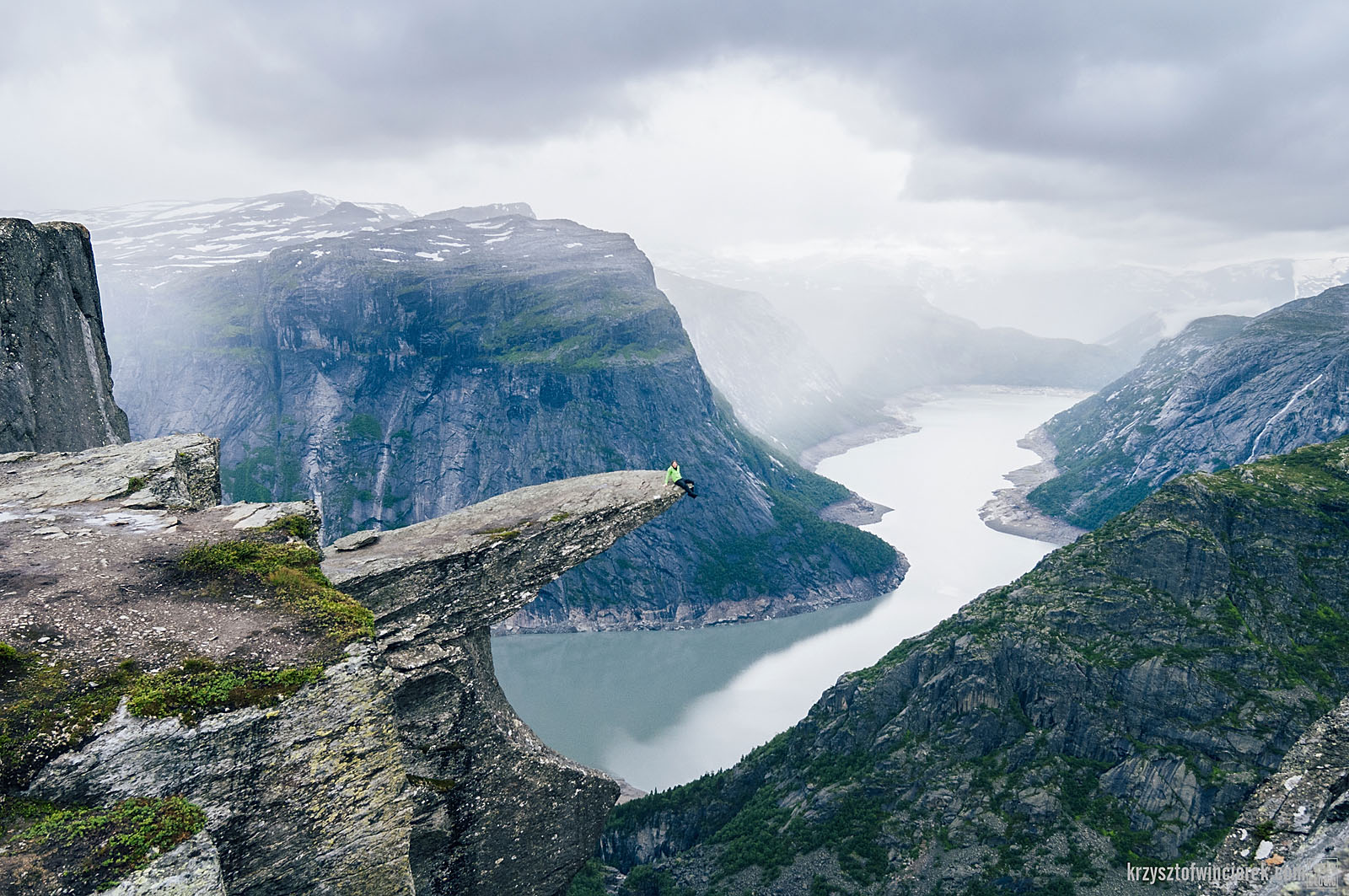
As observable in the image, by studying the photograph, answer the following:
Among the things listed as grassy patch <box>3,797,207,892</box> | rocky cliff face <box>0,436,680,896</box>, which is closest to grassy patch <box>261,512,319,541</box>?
rocky cliff face <box>0,436,680,896</box>

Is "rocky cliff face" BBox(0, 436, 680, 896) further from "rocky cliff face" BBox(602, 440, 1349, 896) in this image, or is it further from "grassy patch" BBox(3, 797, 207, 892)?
"rocky cliff face" BBox(602, 440, 1349, 896)

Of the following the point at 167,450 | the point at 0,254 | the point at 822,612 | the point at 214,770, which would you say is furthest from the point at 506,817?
the point at 822,612

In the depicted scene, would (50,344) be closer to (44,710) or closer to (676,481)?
(44,710)

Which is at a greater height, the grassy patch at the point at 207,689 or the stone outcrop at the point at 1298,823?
the grassy patch at the point at 207,689

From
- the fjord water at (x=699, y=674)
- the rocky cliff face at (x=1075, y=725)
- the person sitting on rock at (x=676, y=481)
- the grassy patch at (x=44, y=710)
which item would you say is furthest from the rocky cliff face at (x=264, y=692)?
the fjord water at (x=699, y=674)

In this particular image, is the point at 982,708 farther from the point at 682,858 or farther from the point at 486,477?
the point at 486,477

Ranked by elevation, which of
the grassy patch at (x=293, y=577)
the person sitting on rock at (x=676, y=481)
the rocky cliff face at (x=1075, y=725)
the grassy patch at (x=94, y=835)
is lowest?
the rocky cliff face at (x=1075, y=725)

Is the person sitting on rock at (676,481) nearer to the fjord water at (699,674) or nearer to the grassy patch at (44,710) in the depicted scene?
the grassy patch at (44,710)
